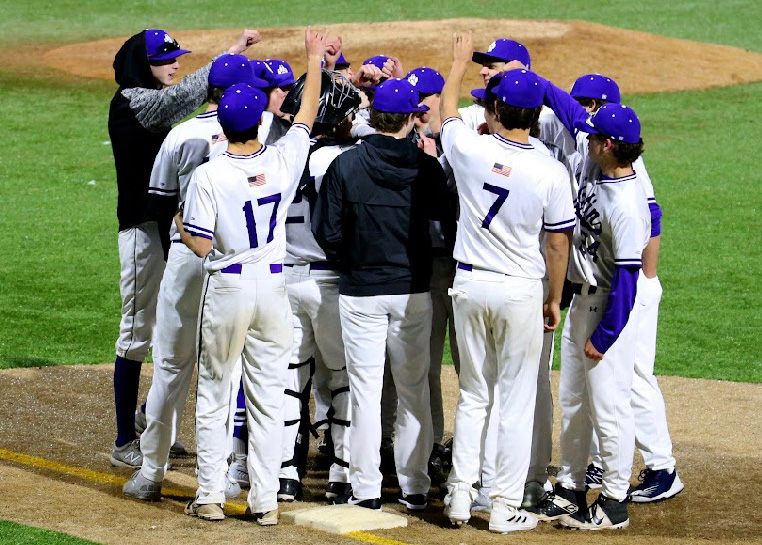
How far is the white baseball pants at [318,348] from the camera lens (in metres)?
5.41

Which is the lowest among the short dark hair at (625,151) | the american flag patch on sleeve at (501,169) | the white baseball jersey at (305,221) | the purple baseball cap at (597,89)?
the white baseball jersey at (305,221)

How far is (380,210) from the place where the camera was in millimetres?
5148

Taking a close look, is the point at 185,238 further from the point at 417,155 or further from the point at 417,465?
the point at 417,465

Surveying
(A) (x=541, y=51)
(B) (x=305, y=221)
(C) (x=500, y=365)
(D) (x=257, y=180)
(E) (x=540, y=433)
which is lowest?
(E) (x=540, y=433)

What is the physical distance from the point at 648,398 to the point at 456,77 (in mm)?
1779

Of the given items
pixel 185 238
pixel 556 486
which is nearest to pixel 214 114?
pixel 185 238

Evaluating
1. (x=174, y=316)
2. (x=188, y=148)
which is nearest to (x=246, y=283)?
(x=174, y=316)

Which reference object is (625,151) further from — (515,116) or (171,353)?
(171,353)

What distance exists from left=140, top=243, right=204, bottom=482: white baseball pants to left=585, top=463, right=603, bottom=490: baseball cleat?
78.4 inches

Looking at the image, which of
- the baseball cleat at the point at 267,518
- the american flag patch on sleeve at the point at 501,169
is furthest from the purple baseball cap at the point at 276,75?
the baseball cleat at the point at 267,518

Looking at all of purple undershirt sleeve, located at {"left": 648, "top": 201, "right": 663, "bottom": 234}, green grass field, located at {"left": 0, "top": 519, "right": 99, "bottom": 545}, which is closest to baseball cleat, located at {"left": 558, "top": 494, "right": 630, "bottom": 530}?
purple undershirt sleeve, located at {"left": 648, "top": 201, "right": 663, "bottom": 234}

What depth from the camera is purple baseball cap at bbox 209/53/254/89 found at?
5.09 meters

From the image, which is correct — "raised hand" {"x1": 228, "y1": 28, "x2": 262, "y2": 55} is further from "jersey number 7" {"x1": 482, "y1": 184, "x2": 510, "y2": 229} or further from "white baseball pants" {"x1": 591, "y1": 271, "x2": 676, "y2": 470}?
"white baseball pants" {"x1": 591, "y1": 271, "x2": 676, "y2": 470}

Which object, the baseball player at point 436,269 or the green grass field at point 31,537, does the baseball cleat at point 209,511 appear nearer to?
the green grass field at point 31,537
